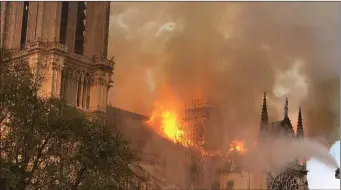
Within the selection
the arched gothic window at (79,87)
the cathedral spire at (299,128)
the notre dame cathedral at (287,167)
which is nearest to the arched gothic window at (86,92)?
the arched gothic window at (79,87)

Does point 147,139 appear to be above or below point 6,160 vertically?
above

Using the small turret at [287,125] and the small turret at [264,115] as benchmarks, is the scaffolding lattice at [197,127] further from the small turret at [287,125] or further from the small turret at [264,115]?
the small turret at [287,125]

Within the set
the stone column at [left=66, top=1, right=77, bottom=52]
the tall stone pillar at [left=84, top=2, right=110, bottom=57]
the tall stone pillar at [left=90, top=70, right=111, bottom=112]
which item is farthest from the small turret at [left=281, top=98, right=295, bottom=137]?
the stone column at [left=66, top=1, right=77, bottom=52]

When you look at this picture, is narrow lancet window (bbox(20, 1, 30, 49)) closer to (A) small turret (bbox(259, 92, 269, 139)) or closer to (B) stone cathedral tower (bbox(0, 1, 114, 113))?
(B) stone cathedral tower (bbox(0, 1, 114, 113))

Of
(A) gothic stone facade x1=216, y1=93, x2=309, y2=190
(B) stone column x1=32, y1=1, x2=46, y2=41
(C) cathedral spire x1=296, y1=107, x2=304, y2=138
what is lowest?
(A) gothic stone facade x1=216, y1=93, x2=309, y2=190

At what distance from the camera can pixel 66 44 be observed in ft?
198

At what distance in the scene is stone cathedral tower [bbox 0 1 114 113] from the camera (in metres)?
57.4

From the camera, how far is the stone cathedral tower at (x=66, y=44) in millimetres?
57438

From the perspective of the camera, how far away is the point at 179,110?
68062 millimetres

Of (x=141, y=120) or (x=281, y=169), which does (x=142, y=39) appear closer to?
(x=141, y=120)

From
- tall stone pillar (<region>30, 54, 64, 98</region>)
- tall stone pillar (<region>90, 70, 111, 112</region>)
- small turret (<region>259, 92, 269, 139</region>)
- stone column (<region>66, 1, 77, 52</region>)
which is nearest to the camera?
tall stone pillar (<region>30, 54, 64, 98</region>)

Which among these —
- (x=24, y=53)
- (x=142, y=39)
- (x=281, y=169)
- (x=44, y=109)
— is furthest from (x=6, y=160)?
(x=281, y=169)

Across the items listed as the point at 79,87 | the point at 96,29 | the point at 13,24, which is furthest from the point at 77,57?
the point at 13,24

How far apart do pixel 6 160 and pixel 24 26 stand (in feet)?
100
